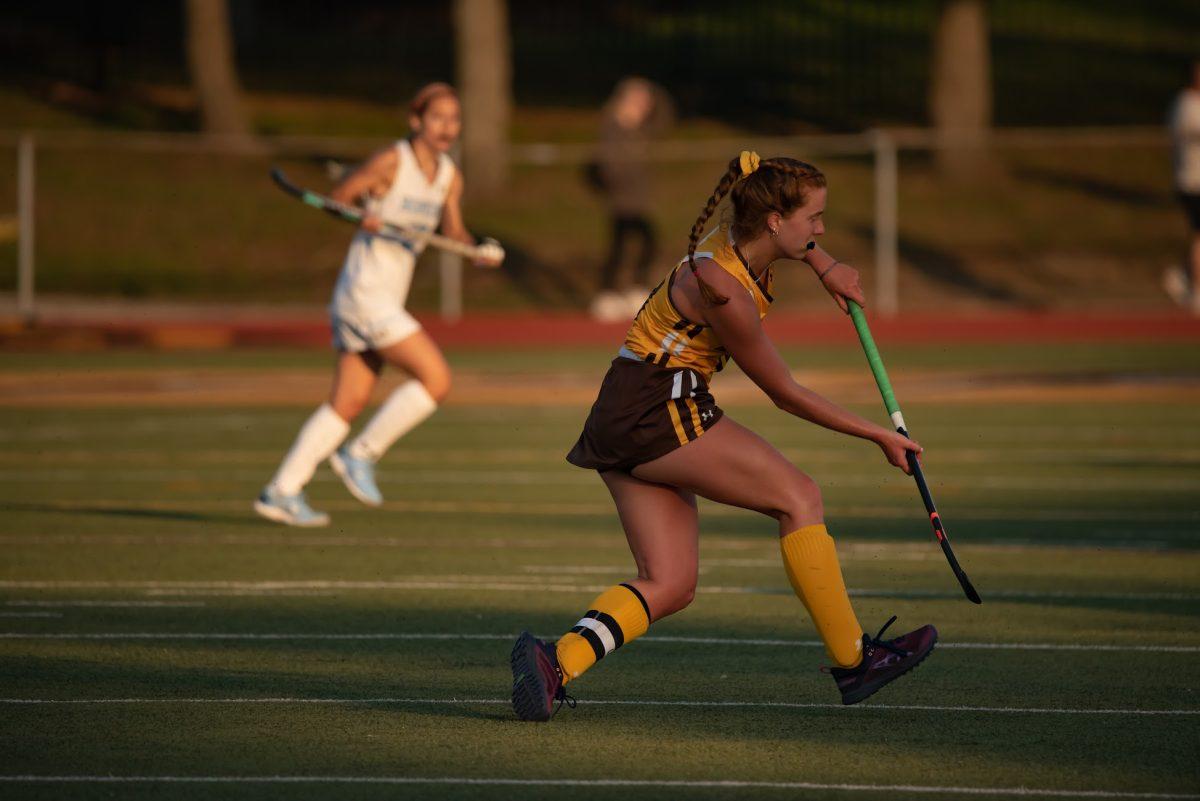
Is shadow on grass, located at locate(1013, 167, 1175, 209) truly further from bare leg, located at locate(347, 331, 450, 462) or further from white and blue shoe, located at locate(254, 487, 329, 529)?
white and blue shoe, located at locate(254, 487, 329, 529)

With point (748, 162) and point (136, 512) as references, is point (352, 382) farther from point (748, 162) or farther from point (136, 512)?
point (748, 162)

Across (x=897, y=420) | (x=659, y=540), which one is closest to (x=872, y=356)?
(x=897, y=420)

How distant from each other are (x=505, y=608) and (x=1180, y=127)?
16.4m

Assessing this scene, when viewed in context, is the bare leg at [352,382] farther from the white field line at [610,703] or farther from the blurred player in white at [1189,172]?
the blurred player in white at [1189,172]

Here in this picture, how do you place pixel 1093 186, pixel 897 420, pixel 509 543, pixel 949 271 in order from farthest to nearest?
pixel 1093 186 < pixel 949 271 < pixel 509 543 < pixel 897 420

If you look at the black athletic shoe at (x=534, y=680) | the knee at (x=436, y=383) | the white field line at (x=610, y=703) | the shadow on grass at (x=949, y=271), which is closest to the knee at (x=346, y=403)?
the knee at (x=436, y=383)

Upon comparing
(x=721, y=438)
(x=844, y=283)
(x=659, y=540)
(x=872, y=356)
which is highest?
(x=844, y=283)

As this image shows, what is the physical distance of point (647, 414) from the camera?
673cm

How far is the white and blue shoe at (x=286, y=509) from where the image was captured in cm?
1137

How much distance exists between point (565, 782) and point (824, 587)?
4.00 feet

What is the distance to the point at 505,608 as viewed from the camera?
897 centimetres

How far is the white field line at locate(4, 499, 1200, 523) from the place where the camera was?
38.7ft

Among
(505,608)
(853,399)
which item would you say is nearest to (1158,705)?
(505,608)

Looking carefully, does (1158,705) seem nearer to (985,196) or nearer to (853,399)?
(853,399)
